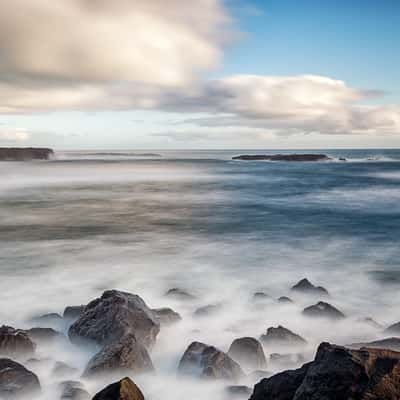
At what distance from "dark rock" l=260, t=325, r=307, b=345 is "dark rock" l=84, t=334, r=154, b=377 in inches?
78.2

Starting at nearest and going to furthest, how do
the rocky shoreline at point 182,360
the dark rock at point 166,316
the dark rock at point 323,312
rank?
1. the rocky shoreline at point 182,360
2. the dark rock at point 166,316
3. the dark rock at point 323,312

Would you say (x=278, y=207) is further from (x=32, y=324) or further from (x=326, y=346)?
(x=326, y=346)

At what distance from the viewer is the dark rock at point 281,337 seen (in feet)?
21.3

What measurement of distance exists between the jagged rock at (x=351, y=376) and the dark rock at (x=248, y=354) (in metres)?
1.83

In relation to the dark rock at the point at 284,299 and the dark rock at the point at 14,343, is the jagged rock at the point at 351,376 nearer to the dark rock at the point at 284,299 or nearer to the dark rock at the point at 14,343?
the dark rock at the point at 14,343

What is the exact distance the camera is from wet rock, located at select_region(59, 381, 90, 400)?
498 cm

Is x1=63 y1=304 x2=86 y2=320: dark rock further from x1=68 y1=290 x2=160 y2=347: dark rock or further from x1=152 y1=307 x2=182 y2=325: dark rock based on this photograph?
x1=152 y1=307 x2=182 y2=325: dark rock

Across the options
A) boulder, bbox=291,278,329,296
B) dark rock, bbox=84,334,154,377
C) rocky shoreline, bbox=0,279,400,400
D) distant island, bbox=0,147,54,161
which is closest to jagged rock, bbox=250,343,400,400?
rocky shoreline, bbox=0,279,400,400

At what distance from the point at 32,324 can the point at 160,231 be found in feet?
32.9

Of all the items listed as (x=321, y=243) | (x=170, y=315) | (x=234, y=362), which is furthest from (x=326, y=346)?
(x=321, y=243)

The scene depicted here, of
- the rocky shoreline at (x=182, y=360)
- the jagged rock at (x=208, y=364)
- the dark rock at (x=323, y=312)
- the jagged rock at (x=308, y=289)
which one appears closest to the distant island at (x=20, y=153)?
the rocky shoreline at (x=182, y=360)

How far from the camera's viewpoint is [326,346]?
3955 millimetres

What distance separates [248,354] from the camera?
582 centimetres

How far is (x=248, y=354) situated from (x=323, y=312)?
2.43 m
